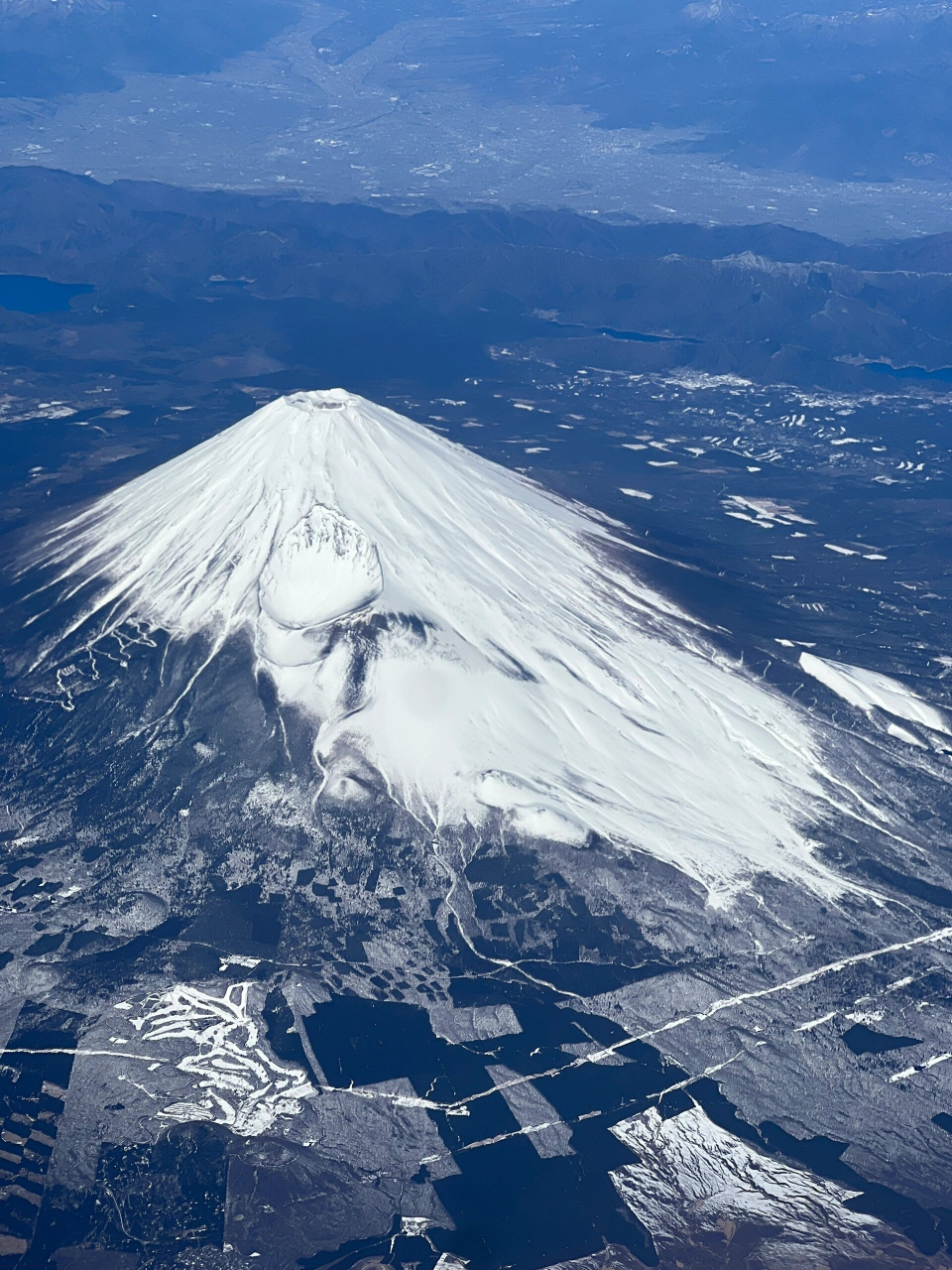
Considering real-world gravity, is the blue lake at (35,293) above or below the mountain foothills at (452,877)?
above

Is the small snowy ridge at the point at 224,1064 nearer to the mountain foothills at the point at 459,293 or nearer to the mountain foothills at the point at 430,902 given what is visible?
the mountain foothills at the point at 430,902

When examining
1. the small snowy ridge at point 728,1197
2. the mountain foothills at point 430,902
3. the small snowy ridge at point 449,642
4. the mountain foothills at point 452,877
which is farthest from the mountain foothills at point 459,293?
the small snowy ridge at point 728,1197

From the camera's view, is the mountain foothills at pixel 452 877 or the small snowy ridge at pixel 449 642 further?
the small snowy ridge at pixel 449 642

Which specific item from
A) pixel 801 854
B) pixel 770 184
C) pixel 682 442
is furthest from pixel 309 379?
pixel 770 184

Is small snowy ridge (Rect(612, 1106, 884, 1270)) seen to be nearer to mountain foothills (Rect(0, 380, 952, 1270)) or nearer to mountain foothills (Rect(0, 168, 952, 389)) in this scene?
mountain foothills (Rect(0, 380, 952, 1270))

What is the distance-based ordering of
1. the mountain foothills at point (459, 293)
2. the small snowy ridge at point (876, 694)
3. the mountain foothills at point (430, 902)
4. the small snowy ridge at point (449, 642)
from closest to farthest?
the mountain foothills at point (430, 902) < the small snowy ridge at point (449, 642) < the small snowy ridge at point (876, 694) < the mountain foothills at point (459, 293)

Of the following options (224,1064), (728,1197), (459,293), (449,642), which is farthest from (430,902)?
(459,293)

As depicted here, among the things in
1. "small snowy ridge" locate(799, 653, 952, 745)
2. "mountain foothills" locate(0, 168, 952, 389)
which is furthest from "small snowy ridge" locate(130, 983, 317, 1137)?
"mountain foothills" locate(0, 168, 952, 389)

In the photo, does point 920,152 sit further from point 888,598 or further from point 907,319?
point 888,598
